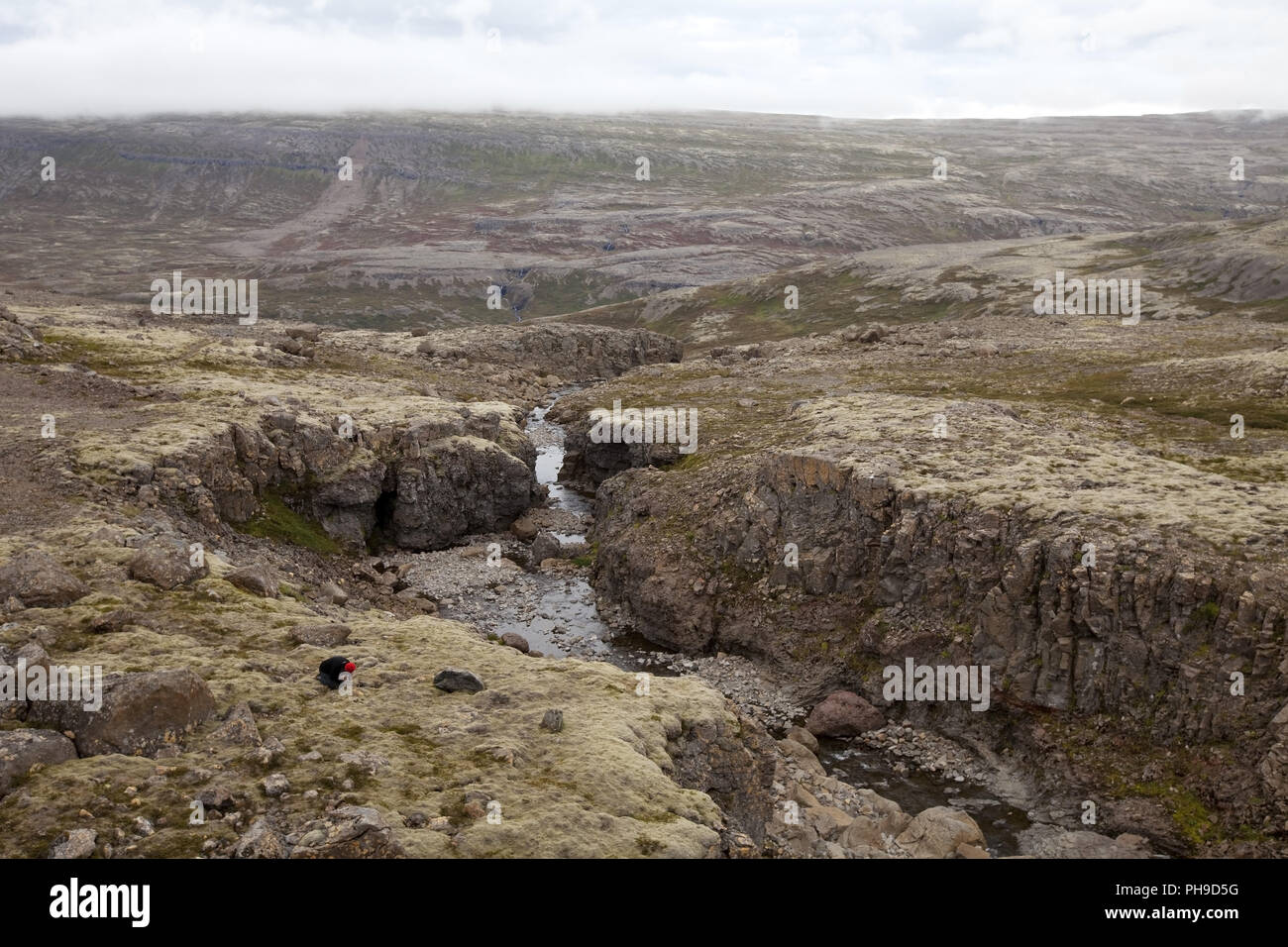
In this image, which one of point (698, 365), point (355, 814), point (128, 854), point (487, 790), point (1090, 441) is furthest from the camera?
point (698, 365)

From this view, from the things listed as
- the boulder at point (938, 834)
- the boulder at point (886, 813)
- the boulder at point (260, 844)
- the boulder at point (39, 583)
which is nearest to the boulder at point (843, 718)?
the boulder at point (886, 813)

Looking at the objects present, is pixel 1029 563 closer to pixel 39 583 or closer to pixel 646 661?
pixel 646 661

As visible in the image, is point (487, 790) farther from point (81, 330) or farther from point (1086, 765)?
point (81, 330)

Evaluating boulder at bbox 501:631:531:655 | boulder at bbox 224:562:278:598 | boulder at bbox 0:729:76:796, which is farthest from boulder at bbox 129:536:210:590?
boulder at bbox 501:631:531:655

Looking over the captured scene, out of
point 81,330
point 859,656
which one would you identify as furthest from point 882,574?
point 81,330

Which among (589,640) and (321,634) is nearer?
(321,634)

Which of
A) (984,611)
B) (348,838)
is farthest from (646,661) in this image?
(348,838)
